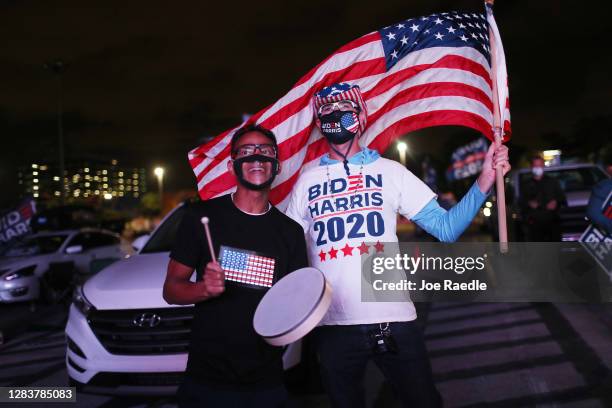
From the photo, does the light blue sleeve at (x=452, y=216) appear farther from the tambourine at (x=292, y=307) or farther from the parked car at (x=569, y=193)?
the parked car at (x=569, y=193)

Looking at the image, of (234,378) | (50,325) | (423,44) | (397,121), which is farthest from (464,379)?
(50,325)

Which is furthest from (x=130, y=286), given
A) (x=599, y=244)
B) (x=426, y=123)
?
(x=599, y=244)

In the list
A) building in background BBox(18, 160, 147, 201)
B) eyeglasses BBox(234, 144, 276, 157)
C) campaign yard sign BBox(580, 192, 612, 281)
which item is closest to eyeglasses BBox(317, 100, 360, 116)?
eyeglasses BBox(234, 144, 276, 157)

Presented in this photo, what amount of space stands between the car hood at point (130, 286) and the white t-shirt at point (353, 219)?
209 centimetres

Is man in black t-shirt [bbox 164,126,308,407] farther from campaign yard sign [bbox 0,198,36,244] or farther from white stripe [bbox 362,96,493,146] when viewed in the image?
campaign yard sign [bbox 0,198,36,244]

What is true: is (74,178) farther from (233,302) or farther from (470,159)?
(233,302)

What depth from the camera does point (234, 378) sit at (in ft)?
8.48

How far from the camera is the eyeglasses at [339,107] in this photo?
3.18 m

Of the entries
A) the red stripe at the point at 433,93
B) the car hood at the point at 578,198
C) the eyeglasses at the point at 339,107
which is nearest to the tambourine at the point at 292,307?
the eyeglasses at the point at 339,107

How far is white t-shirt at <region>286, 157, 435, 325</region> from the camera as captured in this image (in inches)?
113

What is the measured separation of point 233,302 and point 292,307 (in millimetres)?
346

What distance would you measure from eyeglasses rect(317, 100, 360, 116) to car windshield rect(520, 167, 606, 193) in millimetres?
10361

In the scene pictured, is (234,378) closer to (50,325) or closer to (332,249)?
(332,249)

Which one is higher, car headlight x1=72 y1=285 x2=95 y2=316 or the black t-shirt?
the black t-shirt
